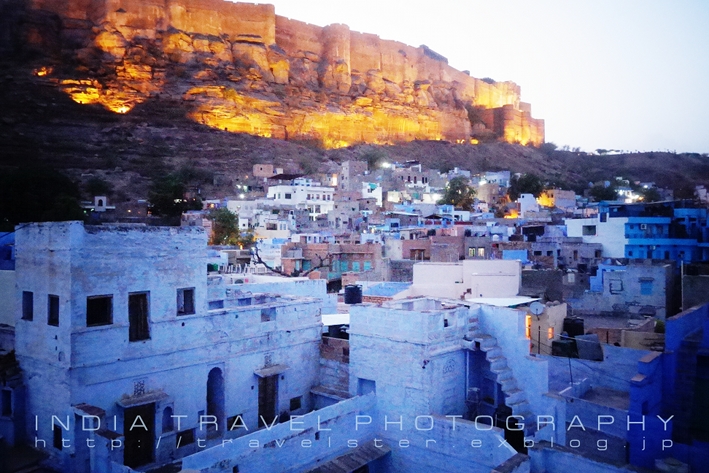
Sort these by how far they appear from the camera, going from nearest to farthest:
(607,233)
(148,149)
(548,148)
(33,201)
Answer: (607,233), (33,201), (148,149), (548,148)

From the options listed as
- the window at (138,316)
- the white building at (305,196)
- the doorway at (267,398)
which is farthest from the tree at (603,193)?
the window at (138,316)

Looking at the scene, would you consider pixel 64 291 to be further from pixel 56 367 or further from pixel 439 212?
pixel 439 212

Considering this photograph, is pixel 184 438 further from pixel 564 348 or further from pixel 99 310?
pixel 564 348

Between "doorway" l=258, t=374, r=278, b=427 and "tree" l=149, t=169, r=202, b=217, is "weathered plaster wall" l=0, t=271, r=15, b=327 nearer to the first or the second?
"doorway" l=258, t=374, r=278, b=427

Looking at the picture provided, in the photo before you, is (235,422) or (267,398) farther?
(267,398)

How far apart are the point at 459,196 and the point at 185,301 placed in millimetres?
38850

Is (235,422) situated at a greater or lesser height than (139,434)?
lesser

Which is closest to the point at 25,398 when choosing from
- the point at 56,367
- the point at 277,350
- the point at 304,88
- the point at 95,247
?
the point at 56,367

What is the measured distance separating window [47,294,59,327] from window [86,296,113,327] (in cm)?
61

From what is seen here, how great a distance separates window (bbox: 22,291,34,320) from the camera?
11.5 metres

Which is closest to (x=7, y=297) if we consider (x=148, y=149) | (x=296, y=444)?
(x=296, y=444)

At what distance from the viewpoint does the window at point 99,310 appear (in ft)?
35.2

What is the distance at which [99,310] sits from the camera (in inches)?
429

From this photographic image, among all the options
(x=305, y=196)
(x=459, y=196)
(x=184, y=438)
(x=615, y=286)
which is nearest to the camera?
(x=184, y=438)
